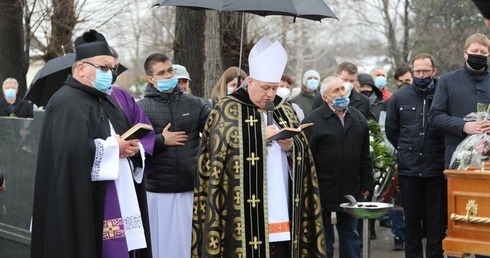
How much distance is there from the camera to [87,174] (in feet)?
21.5

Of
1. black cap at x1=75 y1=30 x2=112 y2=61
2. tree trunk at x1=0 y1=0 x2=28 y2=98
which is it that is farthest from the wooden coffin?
tree trunk at x1=0 y1=0 x2=28 y2=98

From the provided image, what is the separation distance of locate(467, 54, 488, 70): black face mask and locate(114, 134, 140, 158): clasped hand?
337 cm

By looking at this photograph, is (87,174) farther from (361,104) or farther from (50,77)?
(361,104)

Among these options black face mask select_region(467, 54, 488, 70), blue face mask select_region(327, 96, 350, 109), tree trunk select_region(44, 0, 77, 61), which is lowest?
blue face mask select_region(327, 96, 350, 109)

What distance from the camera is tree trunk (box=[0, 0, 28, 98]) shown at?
1781cm

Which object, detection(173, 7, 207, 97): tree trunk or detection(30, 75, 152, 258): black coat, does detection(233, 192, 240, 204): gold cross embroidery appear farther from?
detection(173, 7, 207, 97): tree trunk

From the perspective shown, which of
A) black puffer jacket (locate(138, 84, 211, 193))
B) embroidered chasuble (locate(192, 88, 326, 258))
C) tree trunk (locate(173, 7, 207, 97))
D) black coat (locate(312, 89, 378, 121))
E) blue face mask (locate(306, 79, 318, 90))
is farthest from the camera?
blue face mask (locate(306, 79, 318, 90))

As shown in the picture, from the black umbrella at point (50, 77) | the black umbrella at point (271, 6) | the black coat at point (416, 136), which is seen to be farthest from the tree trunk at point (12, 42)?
the black umbrella at point (271, 6)

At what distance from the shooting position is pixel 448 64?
32812 millimetres

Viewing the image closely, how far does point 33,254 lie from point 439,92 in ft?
13.3

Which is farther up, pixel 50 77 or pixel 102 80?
pixel 50 77

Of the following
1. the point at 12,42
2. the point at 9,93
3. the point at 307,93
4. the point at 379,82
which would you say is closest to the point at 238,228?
the point at 307,93

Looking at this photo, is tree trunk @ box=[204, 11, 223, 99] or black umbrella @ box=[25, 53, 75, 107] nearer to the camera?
black umbrella @ box=[25, 53, 75, 107]

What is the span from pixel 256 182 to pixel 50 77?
295cm
